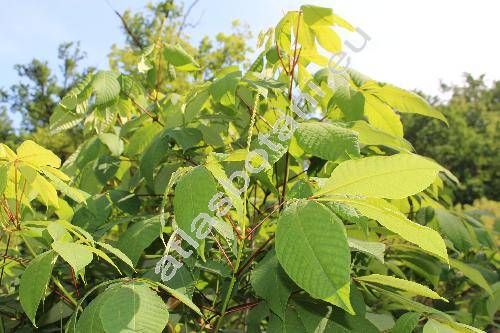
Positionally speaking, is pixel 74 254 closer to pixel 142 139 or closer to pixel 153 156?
pixel 153 156

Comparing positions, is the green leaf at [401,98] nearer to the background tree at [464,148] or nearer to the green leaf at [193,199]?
the green leaf at [193,199]

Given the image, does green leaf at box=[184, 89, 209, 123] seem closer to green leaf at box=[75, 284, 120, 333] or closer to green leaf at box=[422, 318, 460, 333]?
green leaf at box=[75, 284, 120, 333]

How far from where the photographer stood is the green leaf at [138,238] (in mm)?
1000

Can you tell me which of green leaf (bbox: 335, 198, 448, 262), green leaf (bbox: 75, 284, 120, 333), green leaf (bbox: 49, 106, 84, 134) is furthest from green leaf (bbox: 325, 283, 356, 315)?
green leaf (bbox: 49, 106, 84, 134)

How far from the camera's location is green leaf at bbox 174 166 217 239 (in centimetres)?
72

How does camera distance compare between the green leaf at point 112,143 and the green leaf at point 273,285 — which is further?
the green leaf at point 112,143

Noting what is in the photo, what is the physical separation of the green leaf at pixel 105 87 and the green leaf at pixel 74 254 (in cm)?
59

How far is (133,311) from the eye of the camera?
67 centimetres

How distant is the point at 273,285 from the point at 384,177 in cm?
32

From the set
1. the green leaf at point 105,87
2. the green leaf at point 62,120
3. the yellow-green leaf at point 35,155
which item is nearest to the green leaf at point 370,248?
the yellow-green leaf at point 35,155

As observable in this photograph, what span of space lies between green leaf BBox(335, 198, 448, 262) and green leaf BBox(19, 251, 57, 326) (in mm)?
495

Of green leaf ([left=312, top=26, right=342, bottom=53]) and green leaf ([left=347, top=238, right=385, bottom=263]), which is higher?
green leaf ([left=312, top=26, right=342, bottom=53])

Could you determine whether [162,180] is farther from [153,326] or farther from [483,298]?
[483,298]

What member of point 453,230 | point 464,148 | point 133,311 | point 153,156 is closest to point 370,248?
point 133,311
